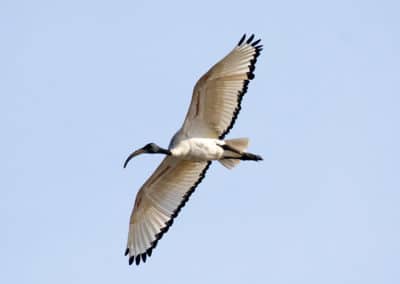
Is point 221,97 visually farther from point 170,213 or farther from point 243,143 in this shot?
point 170,213

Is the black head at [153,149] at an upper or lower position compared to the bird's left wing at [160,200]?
upper

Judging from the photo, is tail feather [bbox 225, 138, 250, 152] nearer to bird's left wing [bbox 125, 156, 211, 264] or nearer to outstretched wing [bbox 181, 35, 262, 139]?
outstretched wing [bbox 181, 35, 262, 139]

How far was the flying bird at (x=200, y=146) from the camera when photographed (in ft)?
49.3

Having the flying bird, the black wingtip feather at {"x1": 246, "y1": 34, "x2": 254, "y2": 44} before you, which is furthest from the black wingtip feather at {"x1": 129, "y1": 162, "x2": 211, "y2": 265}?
the black wingtip feather at {"x1": 246, "y1": 34, "x2": 254, "y2": 44}

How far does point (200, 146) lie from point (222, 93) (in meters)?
0.74

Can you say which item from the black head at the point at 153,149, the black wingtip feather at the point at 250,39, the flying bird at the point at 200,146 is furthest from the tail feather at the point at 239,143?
the black wingtip feather at the point at 250,39

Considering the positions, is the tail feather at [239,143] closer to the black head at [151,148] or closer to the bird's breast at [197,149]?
the bird's breast at [197,149]

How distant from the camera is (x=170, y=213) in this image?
15.9 m

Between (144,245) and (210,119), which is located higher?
(210,119)

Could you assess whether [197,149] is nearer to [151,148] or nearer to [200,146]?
[200,146]

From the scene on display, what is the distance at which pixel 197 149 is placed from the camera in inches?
591

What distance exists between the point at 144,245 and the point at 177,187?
91cm

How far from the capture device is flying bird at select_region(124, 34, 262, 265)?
15031 mm

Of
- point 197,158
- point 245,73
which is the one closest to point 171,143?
point 197,158
